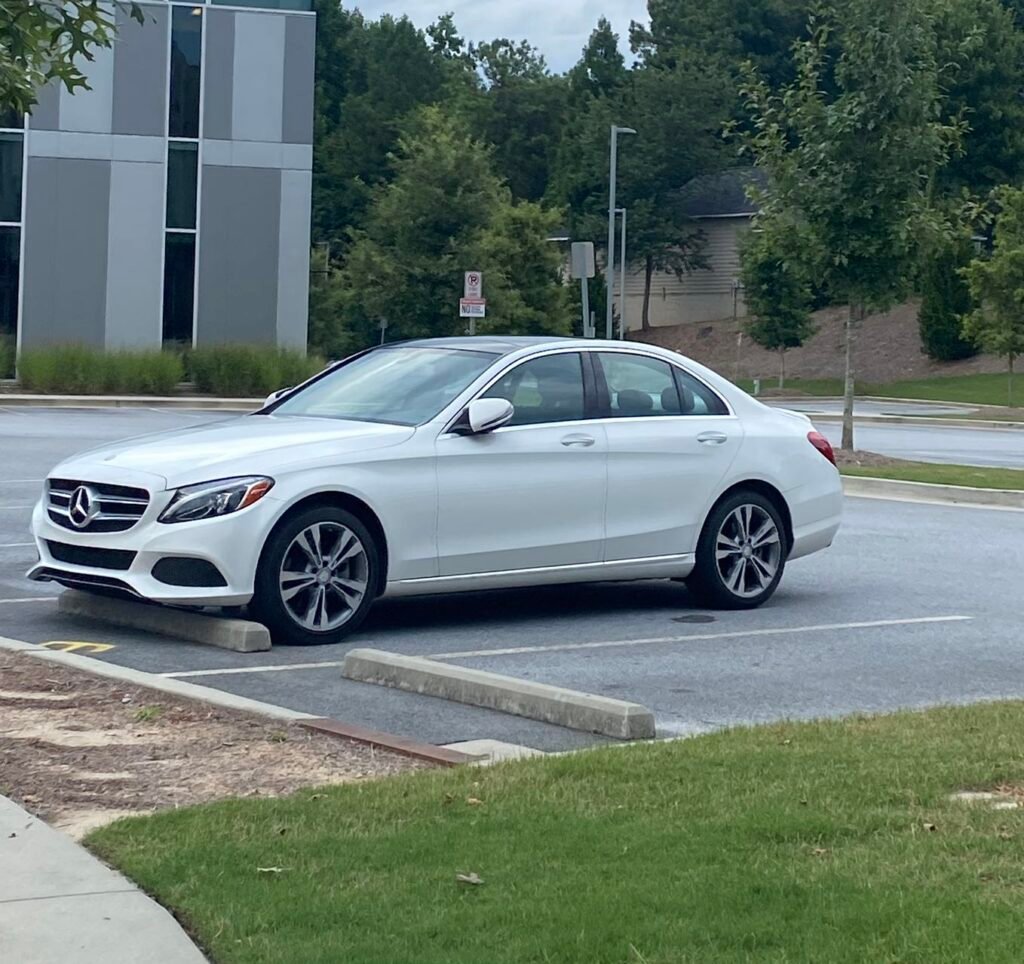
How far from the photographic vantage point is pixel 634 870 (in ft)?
16.4

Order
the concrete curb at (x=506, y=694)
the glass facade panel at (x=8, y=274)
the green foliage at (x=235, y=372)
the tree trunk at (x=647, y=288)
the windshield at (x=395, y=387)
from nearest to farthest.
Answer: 1. the concrete curb at (x=506, y=694)
2. the windshield at (x=395, y=387)
3. the green foliage at (x=235, y=372)
4. the glass facade panel at (x=8, y=274)
5. the tree trunk at (x=647, y=288)

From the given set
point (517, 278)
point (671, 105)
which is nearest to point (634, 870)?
point (517, 278)

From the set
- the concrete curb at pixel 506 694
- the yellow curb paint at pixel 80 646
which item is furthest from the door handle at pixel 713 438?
the yellow curb paint at pixel 80 646

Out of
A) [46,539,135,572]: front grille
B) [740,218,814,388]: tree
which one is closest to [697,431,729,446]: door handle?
[46,539,135,572]: front grille

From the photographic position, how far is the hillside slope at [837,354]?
6450 centimetres

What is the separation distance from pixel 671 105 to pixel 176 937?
8096 cm

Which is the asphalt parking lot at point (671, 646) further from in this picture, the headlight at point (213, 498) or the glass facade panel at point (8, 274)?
the glass facade panel at point (8, 274)

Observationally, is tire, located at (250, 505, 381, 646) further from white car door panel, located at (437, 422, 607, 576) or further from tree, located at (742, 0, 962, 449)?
tree, located at (742, 0, 962, 449)

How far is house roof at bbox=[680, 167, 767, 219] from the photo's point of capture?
3236 inches

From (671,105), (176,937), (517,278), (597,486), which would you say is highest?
(671,105)

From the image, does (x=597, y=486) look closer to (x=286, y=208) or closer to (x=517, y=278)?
(x=286, y=208)

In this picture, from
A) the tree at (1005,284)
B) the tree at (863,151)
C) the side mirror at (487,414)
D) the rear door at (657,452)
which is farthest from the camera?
the tree at (1005,284)

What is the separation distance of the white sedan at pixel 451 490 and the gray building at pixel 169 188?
3234 cm

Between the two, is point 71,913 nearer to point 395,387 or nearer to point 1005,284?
point 395,387
